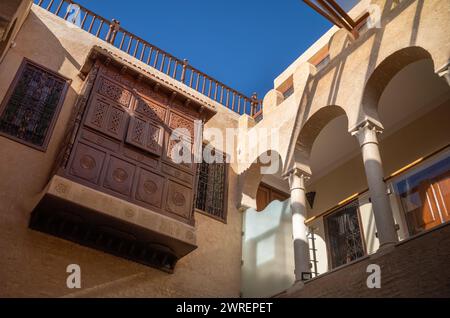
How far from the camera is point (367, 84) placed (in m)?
7.93

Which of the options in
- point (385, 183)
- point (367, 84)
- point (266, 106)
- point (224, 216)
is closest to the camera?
point (385, 183)

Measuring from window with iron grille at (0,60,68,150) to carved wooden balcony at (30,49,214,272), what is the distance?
0.71 metres

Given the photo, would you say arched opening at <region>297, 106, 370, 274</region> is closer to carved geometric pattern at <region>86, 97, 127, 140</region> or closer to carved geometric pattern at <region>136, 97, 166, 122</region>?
carved geometric pattern at <region>136, 97, 166, 122</region>

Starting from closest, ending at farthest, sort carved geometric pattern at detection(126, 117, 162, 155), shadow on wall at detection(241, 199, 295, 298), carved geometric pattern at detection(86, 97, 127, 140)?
carved geometric pattern at detection(86, 97, 127, 140) → carved geometric pattern at detection(126, 117, 162, 155) → shadow on wall at detection(241, 199, 295, 298)

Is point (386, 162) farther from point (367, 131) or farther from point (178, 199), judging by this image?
point (178, 199)

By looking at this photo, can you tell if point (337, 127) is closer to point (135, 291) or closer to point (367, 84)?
point (367, 84)

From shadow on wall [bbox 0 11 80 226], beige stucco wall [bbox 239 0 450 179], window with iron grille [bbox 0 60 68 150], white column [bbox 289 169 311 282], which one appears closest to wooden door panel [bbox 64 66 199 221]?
shadow on wall [bbox 0 11 80 226]

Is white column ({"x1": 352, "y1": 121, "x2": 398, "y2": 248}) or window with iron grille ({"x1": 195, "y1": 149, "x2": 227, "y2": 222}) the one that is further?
window with iron grille ({"x1": 195, "y1": 149, "x2": 227, "y2": 222})

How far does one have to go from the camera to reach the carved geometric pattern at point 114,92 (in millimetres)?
8359

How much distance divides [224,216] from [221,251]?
33.8 inches

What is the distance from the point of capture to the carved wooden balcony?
7.23m

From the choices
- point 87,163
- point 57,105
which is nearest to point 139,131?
point 87,163

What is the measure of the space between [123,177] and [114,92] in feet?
5.69
